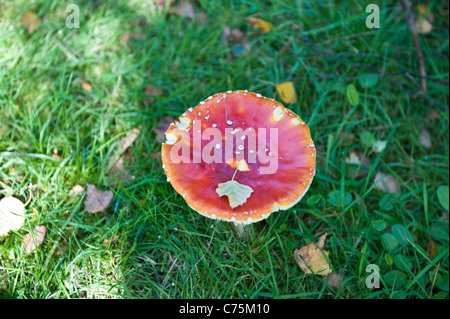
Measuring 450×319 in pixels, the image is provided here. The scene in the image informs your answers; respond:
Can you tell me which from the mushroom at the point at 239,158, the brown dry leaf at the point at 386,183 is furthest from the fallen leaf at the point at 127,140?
the brown dry leaf at the point at 386,183

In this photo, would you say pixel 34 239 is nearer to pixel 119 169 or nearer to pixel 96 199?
pixel 96 199

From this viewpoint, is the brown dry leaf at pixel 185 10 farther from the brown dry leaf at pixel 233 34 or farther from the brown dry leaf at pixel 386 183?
the brown dry leaf at pixel 386 183

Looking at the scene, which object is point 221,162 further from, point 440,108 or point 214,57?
point 440,108

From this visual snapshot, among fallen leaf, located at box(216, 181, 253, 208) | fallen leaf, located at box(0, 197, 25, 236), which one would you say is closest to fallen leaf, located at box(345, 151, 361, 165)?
fallen leaf, located at box(216, 181, 253, 208)

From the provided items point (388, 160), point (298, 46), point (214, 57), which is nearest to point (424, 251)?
point (388, 160)

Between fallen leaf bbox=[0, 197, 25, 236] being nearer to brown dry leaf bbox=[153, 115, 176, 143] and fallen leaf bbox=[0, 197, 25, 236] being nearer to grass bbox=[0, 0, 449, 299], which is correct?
grass bbox=[0, 0, 449, 299]

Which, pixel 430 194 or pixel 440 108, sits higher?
pixel 440 108

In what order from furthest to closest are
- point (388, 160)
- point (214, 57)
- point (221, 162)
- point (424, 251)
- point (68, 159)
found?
point (214, 57)
point (388, 160)
point (68, 159)
point (424, 251)
point (221, 162)
